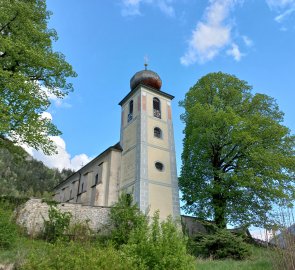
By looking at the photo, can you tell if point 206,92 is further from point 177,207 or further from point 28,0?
point 28,0

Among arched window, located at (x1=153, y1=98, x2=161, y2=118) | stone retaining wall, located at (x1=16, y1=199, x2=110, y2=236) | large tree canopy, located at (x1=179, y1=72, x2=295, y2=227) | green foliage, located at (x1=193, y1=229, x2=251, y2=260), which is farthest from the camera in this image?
arched window, located at (x1=153, y1=98, x2=161, y2=118)

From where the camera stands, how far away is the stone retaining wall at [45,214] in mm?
16328

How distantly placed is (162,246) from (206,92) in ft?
57.9

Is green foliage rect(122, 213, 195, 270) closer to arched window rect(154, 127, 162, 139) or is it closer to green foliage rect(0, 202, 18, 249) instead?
green foliage rect(0, 202, 18, 249)

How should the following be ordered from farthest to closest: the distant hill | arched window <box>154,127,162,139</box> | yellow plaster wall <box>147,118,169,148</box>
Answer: the distant hill
arched window <box>154,127,162,139</box>
yellow plaster wall <box>147,118,169,148</box>

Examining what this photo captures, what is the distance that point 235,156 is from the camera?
68.1 ft

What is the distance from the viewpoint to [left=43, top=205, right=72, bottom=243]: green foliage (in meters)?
15.6

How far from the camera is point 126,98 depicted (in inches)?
1112

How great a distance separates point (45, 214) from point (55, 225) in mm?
1529

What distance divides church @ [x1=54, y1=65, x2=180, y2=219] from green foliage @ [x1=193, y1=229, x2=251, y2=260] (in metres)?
5.53

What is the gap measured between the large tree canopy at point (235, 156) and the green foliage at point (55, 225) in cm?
903

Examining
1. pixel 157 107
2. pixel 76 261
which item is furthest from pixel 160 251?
pixel 157 107

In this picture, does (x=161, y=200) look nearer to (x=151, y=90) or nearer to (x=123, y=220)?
(x=123, y=220)

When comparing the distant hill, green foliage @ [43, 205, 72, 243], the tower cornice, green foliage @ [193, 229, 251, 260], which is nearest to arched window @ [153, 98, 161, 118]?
the tower cornice
